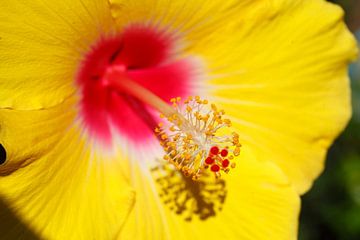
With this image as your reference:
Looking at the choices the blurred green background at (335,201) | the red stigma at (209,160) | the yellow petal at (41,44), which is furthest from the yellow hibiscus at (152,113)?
the blurred green background at (335,201)

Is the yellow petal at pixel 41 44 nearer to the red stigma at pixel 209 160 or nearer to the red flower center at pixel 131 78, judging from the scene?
the red flower center at pixel 131 78

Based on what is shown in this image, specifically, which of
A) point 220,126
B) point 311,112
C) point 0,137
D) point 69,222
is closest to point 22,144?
point 0,137

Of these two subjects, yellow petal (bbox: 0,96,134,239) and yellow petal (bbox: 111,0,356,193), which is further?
yellow petal (bbox: 111,0,356,193)

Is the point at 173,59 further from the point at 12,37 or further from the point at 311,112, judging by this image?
the point at 12,37

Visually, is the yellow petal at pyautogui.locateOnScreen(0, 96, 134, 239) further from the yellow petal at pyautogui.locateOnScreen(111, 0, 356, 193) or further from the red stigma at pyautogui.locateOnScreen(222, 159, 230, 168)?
the yellow petal at pyautogui.locateOnScreen(111, 0, 356, 193)

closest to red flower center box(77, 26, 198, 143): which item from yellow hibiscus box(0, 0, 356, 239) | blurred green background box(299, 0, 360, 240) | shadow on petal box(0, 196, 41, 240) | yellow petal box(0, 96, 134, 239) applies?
yellow hibiscus box(0, 0, 356, 239)
